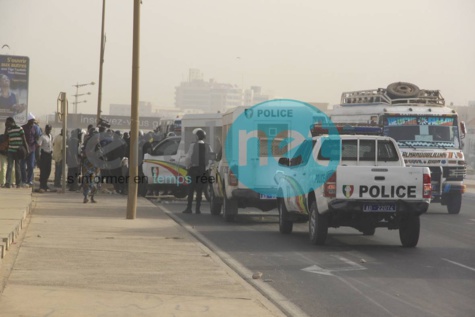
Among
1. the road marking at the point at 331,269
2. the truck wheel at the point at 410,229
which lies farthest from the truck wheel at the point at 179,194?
the road marking at the point at 331,269

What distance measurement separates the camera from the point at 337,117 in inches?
1230

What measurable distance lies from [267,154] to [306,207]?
12.9ft

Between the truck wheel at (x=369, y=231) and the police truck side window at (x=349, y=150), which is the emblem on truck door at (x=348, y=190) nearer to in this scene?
the truck wheel at (x=369, y=231)

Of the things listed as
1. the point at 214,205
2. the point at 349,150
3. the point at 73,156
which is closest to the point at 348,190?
the point at 349,150

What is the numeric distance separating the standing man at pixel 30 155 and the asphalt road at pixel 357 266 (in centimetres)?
727

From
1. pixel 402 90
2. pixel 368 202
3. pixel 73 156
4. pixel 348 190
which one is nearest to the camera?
pixel 348 190

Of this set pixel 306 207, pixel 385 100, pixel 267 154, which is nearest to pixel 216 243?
pixel 306 207

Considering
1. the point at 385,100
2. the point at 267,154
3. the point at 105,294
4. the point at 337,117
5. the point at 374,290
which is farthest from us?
the point at 337,117

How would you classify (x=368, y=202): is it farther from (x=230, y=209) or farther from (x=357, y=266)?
(x=230, y=209)

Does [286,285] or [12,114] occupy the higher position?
[12,114]

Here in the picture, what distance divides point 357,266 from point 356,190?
7.34 ft

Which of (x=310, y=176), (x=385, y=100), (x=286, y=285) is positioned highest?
(x=385, y=100)

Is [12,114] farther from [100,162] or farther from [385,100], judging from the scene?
[385,100]

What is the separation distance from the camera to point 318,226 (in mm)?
16484
